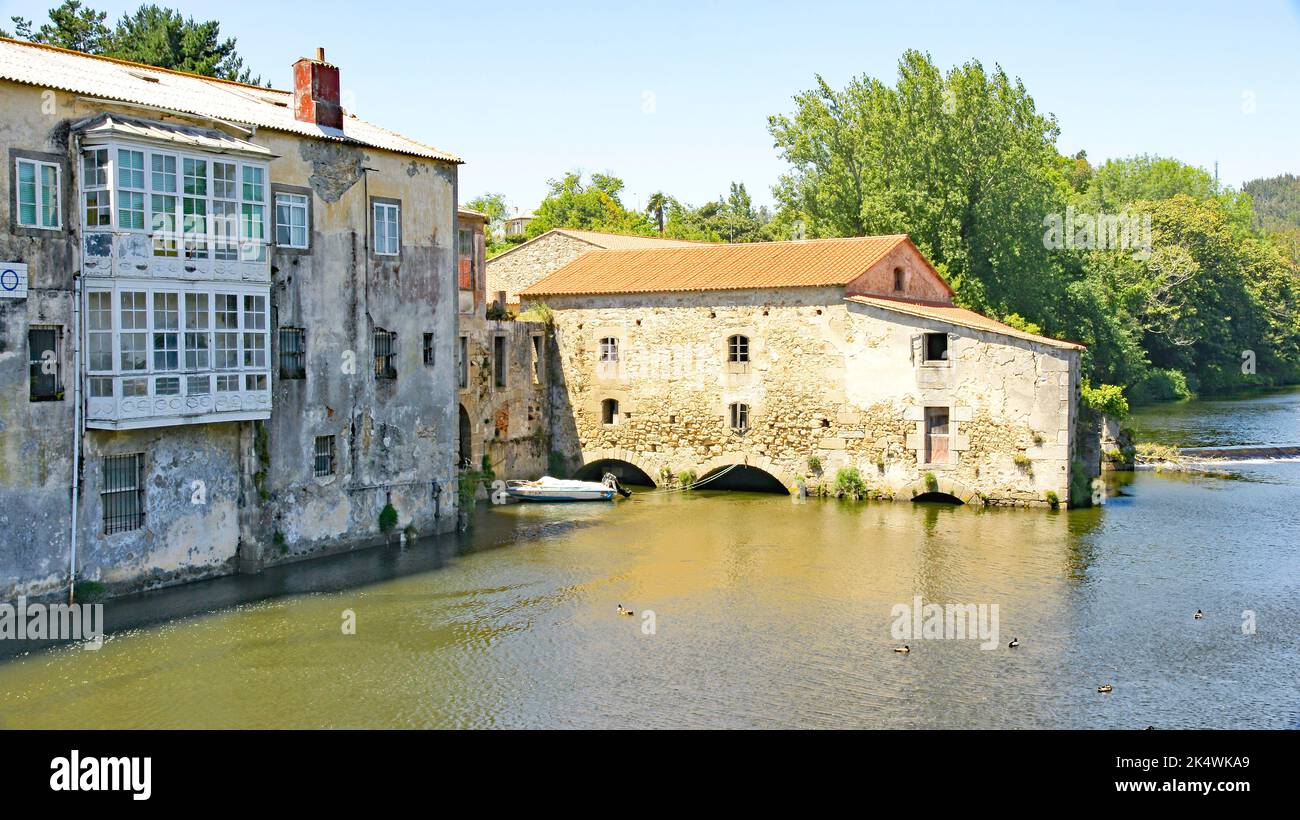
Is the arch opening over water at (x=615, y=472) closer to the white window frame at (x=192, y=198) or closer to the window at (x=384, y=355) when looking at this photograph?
the window at (x=384, y=355)

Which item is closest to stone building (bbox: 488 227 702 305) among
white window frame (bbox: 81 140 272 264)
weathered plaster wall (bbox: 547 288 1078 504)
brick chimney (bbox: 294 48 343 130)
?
weathered plaster wall (bbox: 547 288 1078 504)

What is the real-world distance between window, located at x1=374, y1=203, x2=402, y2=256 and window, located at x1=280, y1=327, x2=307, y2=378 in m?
3.02

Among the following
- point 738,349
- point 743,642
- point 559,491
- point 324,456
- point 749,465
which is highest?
point 738,349

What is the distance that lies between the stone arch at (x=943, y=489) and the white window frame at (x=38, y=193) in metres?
22.7

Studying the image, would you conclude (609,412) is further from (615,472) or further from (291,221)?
(291,221)

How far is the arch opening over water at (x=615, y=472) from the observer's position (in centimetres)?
4020

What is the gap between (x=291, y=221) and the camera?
26828 millimetres

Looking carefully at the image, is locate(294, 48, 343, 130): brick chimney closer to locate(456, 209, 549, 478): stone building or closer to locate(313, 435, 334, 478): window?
locate(456, 209, 549, 478): stone building

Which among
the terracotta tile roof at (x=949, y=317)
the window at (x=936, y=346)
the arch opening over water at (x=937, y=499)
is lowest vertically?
the arch opening over water at (x=937, y=499)

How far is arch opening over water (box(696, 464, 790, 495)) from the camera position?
38.4 meters

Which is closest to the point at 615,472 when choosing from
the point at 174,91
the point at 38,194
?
the point at 174,91

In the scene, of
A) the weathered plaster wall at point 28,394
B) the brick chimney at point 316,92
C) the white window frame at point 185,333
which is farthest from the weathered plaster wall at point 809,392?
the weathered plaster wall at point 28,394

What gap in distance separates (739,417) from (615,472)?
16.2ft

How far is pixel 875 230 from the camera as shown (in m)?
51.0
